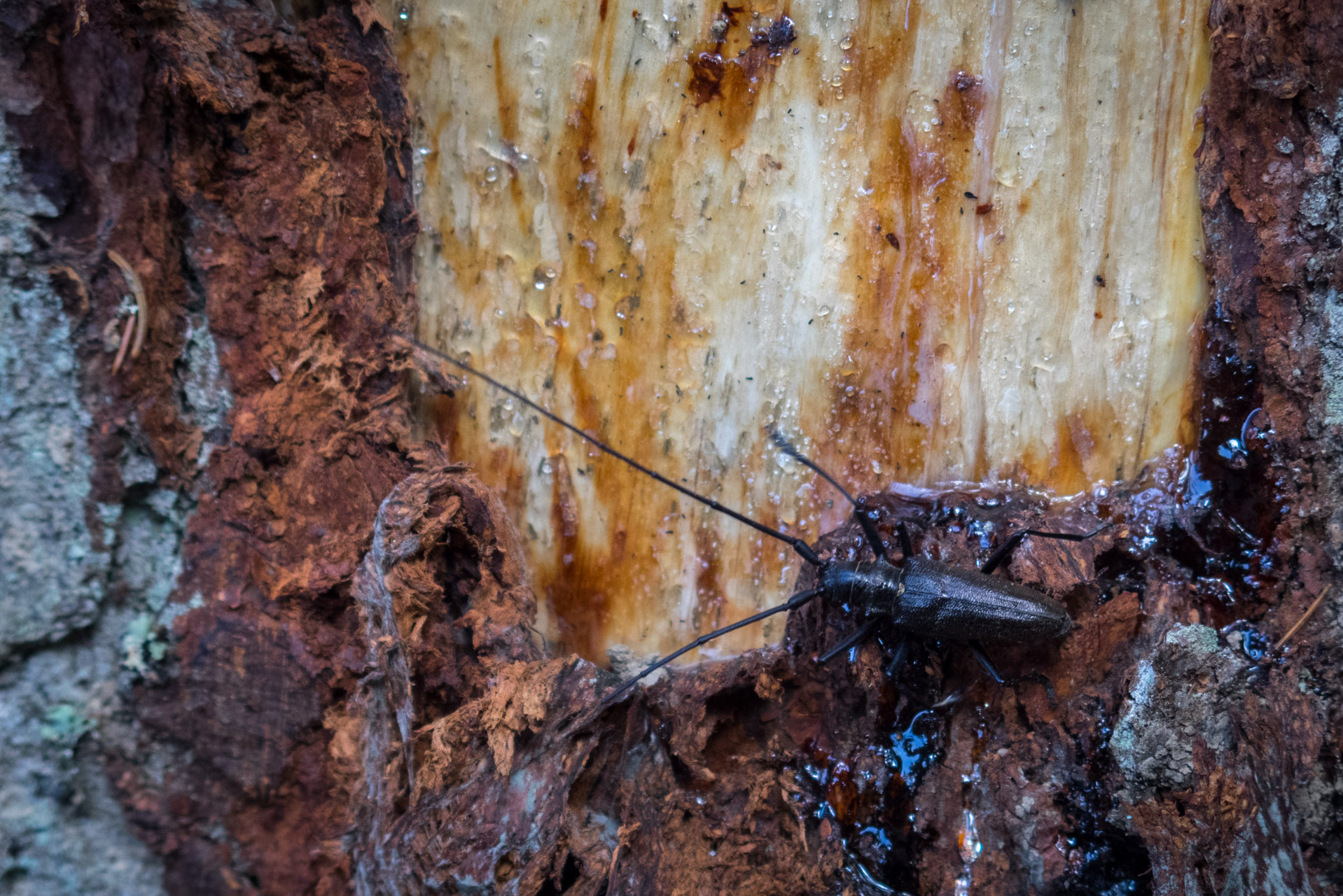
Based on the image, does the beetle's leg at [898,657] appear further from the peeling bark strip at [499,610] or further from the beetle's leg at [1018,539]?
the beetle's leg at [1018,539]

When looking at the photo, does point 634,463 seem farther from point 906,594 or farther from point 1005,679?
point 1005,679

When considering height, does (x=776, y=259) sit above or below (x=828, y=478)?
above

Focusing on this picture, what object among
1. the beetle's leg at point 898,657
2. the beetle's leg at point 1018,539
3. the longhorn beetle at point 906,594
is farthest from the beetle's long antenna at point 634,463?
the beetle's leg at point 1018,539

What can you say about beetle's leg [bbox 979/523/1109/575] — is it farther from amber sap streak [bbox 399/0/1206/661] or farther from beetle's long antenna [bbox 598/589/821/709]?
beetle's long antenna [bbox 598/589/821/709]

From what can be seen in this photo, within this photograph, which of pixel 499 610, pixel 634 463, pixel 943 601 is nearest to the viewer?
pixel 499 610

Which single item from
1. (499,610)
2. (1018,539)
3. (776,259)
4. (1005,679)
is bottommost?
(1005,679)

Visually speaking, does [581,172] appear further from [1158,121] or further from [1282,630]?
[1282,630]

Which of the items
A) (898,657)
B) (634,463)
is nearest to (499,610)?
(634,463)
